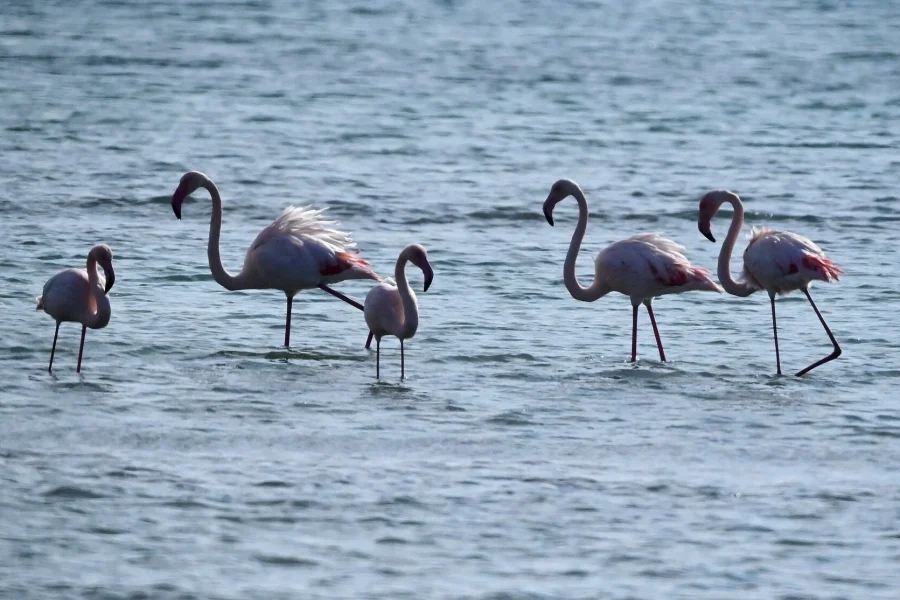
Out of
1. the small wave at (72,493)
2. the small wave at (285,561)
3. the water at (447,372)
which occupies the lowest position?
the small wave at (285,561)

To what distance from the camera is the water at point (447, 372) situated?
5.71 m

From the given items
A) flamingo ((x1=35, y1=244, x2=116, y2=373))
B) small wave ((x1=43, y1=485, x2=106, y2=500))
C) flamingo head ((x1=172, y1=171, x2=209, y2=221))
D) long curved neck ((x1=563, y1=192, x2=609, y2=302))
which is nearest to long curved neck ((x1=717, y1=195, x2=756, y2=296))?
long curved neck ((x1=563, y1=192, x2=609, y2=302))

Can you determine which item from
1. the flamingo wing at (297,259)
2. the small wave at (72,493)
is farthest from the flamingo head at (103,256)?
the small wave at (72,493)

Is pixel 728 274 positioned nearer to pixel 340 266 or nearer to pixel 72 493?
pixel 340 266

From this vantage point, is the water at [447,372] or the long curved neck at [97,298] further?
the long curved neck at [97,298]

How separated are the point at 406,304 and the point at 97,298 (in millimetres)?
1678

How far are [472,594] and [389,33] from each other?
24225 millimetres

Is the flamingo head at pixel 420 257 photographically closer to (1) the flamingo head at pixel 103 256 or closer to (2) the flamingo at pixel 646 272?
(2) the flamingo at pixel 646 272

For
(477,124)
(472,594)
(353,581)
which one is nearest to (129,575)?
(353,581)

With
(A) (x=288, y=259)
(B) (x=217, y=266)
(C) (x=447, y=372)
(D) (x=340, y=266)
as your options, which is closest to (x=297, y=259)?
(A) (x=288, y=259)

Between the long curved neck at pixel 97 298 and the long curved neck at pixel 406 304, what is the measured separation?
1.58 m

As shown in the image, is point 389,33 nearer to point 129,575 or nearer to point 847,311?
point 847,311

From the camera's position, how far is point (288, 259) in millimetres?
9203

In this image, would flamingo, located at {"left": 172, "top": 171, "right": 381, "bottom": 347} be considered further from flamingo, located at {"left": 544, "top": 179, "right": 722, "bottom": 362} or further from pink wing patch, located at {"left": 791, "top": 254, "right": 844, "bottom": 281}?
pink wing patch, located at {"left": 791, "top": 254, "right": 844, "bottom": 281}
